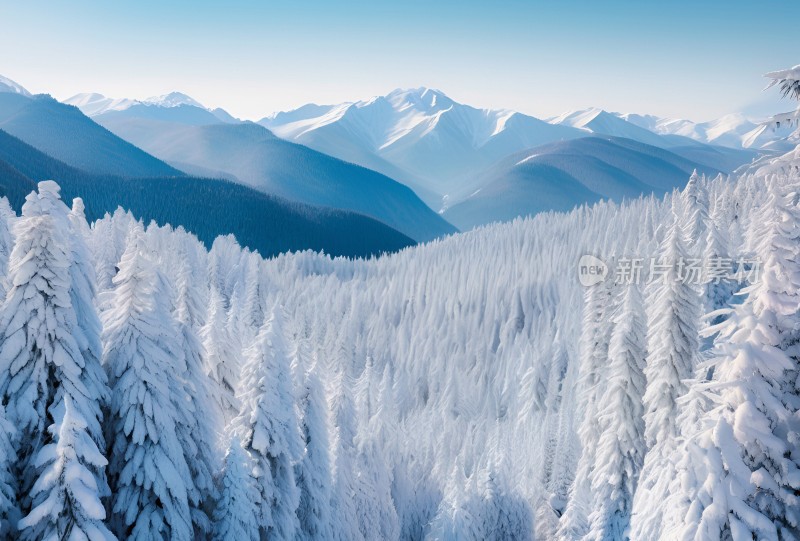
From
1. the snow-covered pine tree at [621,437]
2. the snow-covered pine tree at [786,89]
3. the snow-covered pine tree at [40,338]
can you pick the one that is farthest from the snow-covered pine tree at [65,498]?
the snow-covered pine tree at [621,437]

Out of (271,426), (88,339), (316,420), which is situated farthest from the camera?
(316,420)

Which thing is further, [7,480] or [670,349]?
[670,349]

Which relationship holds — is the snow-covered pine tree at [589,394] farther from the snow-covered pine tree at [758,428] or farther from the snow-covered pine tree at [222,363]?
the snow-covered pine tree at [758,428]

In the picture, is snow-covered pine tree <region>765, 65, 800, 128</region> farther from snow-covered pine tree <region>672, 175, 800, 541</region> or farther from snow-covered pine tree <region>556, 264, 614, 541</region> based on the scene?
snow-covered pine tree <region>556, 264, 614, 541</region>

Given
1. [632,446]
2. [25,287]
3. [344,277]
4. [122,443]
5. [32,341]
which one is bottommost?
[344,277]

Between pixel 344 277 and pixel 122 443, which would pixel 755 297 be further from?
pixel 344 277

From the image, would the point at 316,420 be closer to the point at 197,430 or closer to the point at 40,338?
the point at 197,430

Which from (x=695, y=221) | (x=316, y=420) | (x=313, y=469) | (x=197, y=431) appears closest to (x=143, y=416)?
(x=197, y=431)

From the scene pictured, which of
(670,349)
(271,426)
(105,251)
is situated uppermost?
(670,349)

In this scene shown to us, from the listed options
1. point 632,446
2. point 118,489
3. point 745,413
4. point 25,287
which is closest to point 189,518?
point 118,489
